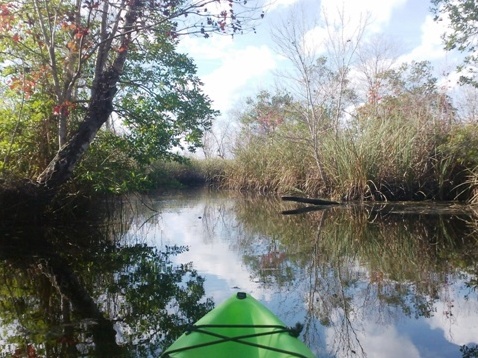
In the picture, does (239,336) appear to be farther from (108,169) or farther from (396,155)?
(396,155)

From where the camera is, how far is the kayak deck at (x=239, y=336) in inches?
70.4

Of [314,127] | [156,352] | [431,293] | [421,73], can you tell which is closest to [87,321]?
[156,352]

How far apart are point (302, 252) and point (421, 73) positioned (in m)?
17.1

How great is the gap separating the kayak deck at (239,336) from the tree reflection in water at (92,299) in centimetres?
49

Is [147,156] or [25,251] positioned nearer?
[25,251]

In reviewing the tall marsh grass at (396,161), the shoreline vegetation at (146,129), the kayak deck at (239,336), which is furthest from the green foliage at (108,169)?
the tall marsh grass at (396,161)

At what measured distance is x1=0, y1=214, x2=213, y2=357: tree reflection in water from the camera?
2352 millimetres

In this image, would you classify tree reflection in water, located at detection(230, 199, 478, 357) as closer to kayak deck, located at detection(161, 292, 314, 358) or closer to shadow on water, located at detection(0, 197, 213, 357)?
kayak deck, located at detection(161, 292, 314, 358)

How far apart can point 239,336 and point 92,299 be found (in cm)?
169

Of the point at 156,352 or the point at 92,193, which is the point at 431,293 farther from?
the point at 92,193

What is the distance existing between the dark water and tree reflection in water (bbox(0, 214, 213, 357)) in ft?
0.03

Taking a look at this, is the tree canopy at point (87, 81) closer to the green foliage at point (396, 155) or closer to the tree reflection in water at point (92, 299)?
the tree reflection in water at point (92, 299)

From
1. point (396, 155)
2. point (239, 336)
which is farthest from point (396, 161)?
point (239, 336)

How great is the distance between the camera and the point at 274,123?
16.0 m
